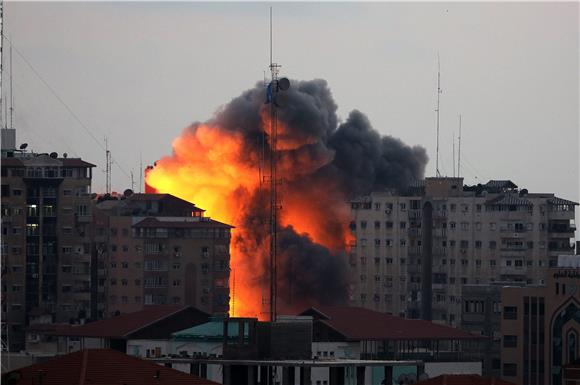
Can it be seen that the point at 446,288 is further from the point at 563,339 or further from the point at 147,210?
the point at 563,339

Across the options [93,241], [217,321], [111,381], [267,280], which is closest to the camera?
[111,381]

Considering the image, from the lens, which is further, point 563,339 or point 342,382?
point 563,339

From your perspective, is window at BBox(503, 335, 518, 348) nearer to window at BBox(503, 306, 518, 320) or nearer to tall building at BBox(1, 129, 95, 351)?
window at BBox(503, 306, 518, 320)

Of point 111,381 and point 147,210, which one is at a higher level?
point 147,210

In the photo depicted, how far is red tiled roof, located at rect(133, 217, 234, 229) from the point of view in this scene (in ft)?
616

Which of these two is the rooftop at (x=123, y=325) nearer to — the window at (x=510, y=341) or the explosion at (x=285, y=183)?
the window at (x=510, y=341)

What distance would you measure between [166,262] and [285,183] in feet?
38.8

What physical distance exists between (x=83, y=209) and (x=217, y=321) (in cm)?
6061

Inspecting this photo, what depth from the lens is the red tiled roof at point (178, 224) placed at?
18788 cm

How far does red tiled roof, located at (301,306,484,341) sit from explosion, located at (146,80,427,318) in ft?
110

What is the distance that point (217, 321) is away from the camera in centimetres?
13000

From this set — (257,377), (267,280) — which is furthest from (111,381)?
(267,280)

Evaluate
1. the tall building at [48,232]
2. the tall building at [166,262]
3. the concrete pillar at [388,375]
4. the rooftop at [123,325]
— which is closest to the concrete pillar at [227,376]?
the concrete pillar at [388,375]

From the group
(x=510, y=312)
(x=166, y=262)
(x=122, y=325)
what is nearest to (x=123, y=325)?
(x=122, y=325)
